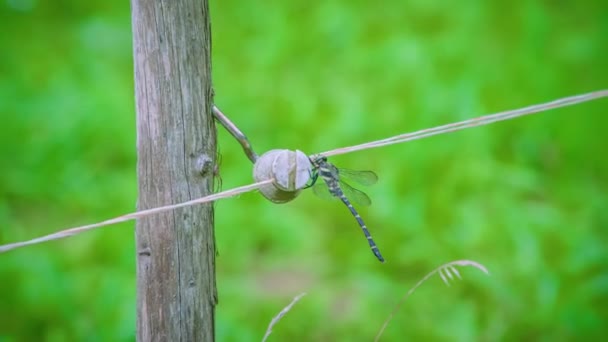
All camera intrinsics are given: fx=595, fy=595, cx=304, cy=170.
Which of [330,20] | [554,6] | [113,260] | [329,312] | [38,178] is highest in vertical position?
[330,20]

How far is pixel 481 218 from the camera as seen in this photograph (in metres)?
3.49

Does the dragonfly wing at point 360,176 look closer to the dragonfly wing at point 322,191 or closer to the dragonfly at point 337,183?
the dragonfly at point 337,183

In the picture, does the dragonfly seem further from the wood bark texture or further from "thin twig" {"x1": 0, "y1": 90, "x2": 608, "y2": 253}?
the wood bark texture

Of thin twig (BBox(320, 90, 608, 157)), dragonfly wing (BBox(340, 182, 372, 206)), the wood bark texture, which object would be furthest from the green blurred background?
thin twig (BBox(320, 90, 608, 157))

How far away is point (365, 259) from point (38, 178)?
2.14m

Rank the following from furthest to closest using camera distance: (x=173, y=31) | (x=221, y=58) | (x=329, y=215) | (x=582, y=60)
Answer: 1. (x=221, y=58)
2. (x=582, y=60)
3. (x=329, y=215)
4. (x=173, y=31)

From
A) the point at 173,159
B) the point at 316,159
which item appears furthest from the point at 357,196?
the point at 173,159

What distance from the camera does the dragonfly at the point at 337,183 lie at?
1594 mm

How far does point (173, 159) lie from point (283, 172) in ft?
0.82

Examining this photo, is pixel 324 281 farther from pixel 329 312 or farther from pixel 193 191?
pixel 193 191

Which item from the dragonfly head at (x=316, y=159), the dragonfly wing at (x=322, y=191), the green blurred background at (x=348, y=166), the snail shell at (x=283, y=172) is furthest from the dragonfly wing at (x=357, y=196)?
the green blurred background at (x=348, y=166)

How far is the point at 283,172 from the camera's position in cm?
136

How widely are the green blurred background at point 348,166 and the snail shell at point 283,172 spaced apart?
1.61 m

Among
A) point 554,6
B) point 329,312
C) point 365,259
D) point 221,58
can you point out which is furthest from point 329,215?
point 554,6
